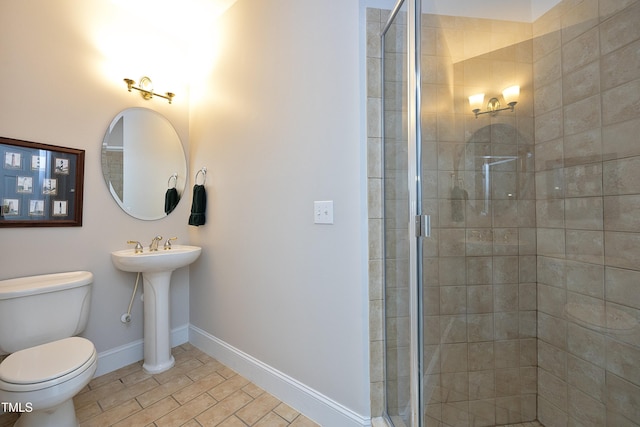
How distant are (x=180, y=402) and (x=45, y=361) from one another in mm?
741

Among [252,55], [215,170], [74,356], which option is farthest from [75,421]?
[252,55]

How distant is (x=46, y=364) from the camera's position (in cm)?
126

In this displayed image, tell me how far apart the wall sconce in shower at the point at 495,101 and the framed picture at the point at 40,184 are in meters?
2.51

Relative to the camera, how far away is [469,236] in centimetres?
139

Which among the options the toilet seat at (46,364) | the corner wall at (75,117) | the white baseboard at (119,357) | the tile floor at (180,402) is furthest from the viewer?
the white baseboard at (119,357)

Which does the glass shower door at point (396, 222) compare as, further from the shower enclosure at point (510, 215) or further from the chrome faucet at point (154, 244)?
the chrome faucet at point (154, 244)

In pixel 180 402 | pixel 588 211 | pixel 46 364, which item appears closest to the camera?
pixel 588 211

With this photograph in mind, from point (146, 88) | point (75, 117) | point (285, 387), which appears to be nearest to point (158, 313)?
point (285, 387)

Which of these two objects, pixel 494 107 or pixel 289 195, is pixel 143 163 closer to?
pixel 289 195

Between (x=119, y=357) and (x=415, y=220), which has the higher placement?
(x=415, y=220)

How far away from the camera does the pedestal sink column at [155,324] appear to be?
1987mm

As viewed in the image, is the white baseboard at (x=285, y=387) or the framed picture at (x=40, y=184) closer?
the white baseboard at (x=285, y=387)

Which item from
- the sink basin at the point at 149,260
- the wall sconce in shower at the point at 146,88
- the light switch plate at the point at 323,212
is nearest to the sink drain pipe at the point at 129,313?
the sink basin at the point at 149,260

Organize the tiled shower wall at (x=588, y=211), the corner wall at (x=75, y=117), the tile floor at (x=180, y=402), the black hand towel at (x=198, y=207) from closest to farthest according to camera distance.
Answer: the tiled shower wall at (x=588, y=211) < the tile floor at (x=180, y=402) < the corner wall at (x=75, y=117) < the black hand towel at (x=198, y=207)
